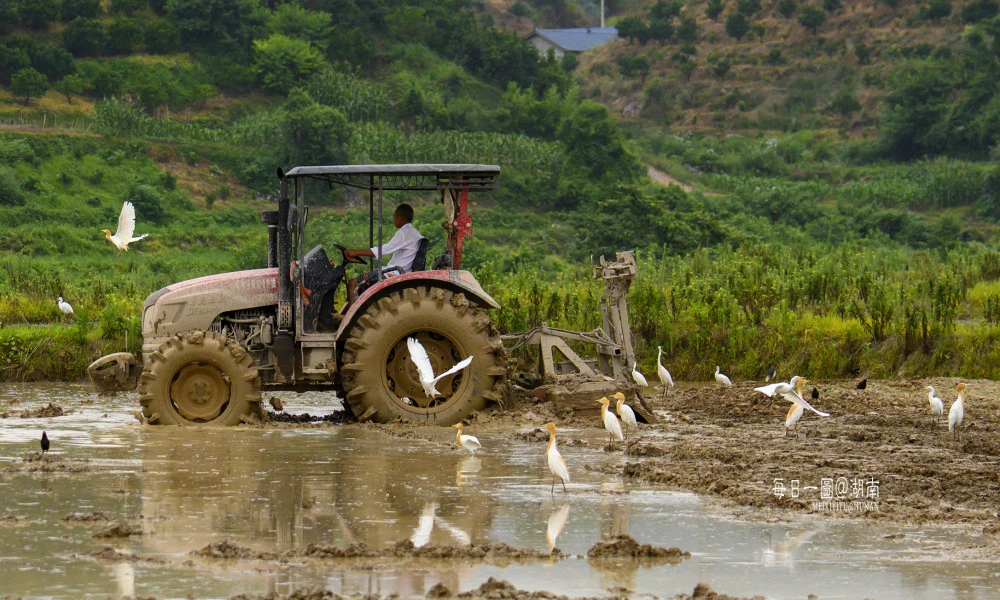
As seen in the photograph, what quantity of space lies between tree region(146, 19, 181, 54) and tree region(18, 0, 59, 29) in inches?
129

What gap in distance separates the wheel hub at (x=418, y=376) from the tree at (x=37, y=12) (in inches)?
1607

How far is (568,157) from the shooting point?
46125 millimetres

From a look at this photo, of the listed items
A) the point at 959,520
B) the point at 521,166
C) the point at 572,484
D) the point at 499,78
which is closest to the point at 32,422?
the point at 572,484

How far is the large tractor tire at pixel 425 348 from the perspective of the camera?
1225cm

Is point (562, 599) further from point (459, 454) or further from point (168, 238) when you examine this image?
point (168, 238)

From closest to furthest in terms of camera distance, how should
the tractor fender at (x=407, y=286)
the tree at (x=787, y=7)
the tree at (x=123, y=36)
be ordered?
1. the tractor fender at (x=407, y=286)
2. the tree at (x=123, y=36)
3. the tree at (x=787, y=7)

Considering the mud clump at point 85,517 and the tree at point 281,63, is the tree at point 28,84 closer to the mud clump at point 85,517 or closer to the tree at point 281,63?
the tree at point 281,63

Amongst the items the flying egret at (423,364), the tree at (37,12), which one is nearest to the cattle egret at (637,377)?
the flying egret at (423,364)

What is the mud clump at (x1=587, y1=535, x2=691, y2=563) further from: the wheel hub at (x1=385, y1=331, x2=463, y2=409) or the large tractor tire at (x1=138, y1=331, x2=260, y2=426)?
the large tractor tire at (x1=138, y1=331, x2=260, y2=426)

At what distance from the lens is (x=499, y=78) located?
57.3 m

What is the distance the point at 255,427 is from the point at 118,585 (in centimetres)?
534

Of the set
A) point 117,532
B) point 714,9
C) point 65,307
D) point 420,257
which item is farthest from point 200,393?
point 714,9

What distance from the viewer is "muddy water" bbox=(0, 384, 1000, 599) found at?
7027 mm

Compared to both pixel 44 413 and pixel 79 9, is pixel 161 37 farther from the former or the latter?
pixel 44 413
